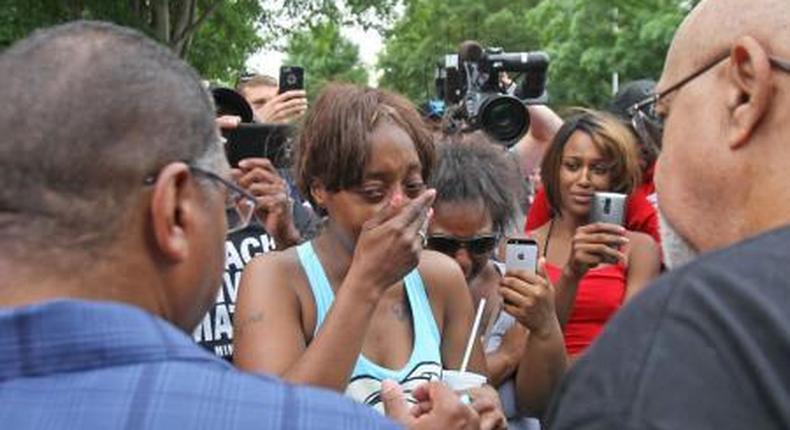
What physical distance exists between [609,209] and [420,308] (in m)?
1.21

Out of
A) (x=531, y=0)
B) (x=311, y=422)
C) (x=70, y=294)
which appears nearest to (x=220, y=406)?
(x=311, y=422)

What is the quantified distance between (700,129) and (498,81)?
422cm

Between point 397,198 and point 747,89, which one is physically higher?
point 747,89

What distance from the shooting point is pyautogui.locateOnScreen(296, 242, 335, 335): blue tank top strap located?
8.91 ft

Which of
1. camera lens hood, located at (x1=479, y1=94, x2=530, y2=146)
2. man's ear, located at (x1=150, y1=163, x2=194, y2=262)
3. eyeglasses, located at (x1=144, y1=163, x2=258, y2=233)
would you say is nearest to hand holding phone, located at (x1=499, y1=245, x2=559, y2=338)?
eyeglasses, located at (x1=144, y1=163, x2=258, y2=233)

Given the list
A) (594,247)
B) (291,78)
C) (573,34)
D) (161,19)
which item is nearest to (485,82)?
(291,78)

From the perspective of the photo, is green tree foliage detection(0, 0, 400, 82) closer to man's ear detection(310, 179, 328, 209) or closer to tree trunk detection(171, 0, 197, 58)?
tree trunk detection(171, 0, 197, 58)

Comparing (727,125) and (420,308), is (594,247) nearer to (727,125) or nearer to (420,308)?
(420,308)

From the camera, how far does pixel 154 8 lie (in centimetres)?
1850

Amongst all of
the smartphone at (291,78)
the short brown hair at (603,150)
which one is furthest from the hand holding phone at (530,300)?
the smartphone at (291,78)

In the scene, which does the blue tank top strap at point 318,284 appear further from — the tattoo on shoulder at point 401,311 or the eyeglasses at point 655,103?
the eyeglasses at point 655,103

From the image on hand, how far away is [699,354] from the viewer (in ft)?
4.06

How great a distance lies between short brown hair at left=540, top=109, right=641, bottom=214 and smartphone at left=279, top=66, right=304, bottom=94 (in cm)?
101

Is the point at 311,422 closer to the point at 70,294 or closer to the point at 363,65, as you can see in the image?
the point at 70,294
